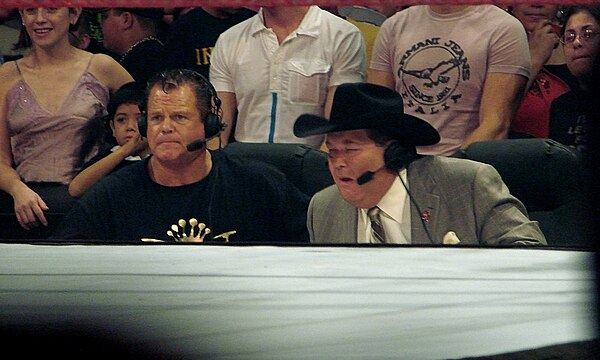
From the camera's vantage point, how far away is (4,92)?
12.4ft

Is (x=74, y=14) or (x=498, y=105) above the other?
(x=74, y=14)

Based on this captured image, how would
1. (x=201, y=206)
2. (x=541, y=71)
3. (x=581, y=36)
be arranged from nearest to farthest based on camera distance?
(x=581, y=36) → (x=541, y=71) → (x=201, y=206)

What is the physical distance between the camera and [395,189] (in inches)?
150

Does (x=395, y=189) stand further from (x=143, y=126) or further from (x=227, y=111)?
(x=143, y=126)

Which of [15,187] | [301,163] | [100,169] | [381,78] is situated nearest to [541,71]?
[381,78]

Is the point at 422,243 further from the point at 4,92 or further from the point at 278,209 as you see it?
the point at 4,92

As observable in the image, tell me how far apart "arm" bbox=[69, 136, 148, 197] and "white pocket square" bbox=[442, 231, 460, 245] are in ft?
2.56

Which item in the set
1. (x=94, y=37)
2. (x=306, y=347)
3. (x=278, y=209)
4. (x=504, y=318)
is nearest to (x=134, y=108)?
(x=94, y=37)

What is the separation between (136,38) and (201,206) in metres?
0.45

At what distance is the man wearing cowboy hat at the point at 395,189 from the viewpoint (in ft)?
12.2

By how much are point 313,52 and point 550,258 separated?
0.78 m

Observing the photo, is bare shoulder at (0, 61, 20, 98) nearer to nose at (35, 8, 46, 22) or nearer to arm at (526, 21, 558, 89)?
nose at (35, 8, 46, 22)

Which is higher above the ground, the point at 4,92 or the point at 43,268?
the point at 4,92

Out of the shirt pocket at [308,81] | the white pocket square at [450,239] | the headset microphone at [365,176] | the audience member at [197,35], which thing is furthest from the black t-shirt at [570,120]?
the audience member at [197,35]
